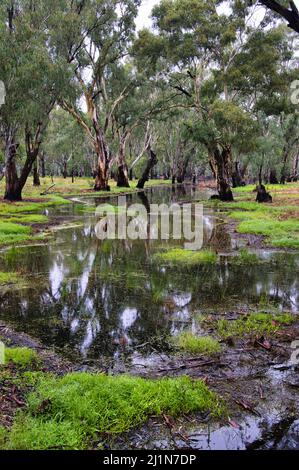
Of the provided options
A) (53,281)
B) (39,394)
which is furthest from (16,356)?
(53,281)

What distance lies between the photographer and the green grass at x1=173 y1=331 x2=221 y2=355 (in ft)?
22.6

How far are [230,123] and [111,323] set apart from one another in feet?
77.3

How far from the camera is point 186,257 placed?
13672mm

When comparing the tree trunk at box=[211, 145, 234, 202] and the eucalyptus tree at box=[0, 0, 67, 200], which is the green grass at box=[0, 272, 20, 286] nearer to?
the eucalyptus tree at box=[0, 0, 67, 200]

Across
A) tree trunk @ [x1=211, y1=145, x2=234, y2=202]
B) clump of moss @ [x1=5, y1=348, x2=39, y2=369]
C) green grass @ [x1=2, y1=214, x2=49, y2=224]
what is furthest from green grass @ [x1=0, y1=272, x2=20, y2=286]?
tree trunk @ [x1=211, y1=145, x2=234, y2=202]

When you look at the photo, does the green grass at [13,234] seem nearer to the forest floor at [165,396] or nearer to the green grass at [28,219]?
the green grass at [28,219]

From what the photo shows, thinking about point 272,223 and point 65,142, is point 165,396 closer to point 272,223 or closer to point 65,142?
point 272,223

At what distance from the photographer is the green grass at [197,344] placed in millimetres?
6879

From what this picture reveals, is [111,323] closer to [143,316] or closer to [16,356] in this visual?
[143,316]

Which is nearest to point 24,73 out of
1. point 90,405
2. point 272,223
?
point 272,223

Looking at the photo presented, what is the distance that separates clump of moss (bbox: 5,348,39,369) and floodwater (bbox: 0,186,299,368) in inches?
20.3

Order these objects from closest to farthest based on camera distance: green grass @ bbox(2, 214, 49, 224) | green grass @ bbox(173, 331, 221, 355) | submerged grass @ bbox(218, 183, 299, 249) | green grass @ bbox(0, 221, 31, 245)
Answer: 1. green grass @ bbox(173, 331, 221, 355)
2. submerged grass @ bbox(218, 183, 299, 249)
3. green grass @ bbox(0, 221, 31, 245)
4. green grass @ bbox(2, 214, 49, 224)

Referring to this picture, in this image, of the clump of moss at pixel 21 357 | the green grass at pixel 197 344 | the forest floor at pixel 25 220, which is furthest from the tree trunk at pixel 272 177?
the clump of moss at pixel 21 357

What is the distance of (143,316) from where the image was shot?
8.58 metres
